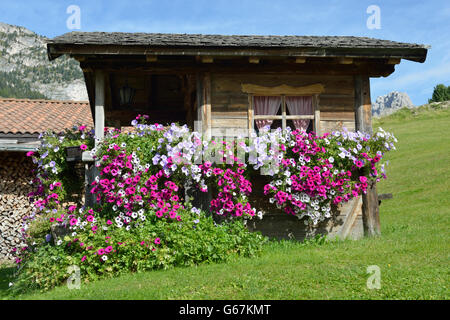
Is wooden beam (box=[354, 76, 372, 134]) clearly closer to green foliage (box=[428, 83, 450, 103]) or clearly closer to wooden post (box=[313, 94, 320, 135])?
wooden post (box=[313, 94, 320, 135])

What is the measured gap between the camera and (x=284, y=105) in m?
8.31

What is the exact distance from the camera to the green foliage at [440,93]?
40281mm

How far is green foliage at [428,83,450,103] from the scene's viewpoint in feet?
132

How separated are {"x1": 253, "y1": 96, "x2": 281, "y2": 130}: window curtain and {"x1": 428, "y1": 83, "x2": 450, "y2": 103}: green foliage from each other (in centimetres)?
3729

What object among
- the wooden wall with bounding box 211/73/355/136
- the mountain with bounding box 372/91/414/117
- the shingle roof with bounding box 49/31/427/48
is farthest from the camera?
the mountain with bounding box 372/91/414/117

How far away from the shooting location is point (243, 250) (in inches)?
258

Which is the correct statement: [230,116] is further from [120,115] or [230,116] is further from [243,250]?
[120,115]

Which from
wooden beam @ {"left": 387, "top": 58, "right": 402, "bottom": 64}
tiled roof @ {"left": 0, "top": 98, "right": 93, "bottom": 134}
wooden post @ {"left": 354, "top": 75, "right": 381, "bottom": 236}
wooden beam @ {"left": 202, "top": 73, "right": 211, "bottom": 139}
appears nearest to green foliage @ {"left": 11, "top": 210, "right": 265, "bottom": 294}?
wooden beam @ {"left": 202, "top": 73, "right": 211, "bottom": 139}

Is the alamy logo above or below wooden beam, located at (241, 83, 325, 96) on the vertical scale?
below

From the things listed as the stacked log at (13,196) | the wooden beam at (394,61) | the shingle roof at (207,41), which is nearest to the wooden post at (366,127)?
the wooden beam at (394,61)

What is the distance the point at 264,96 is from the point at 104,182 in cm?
338

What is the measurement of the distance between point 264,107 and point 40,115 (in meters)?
9.85

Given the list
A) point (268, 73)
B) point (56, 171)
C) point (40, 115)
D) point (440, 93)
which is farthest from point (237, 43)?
point (440, 93)
